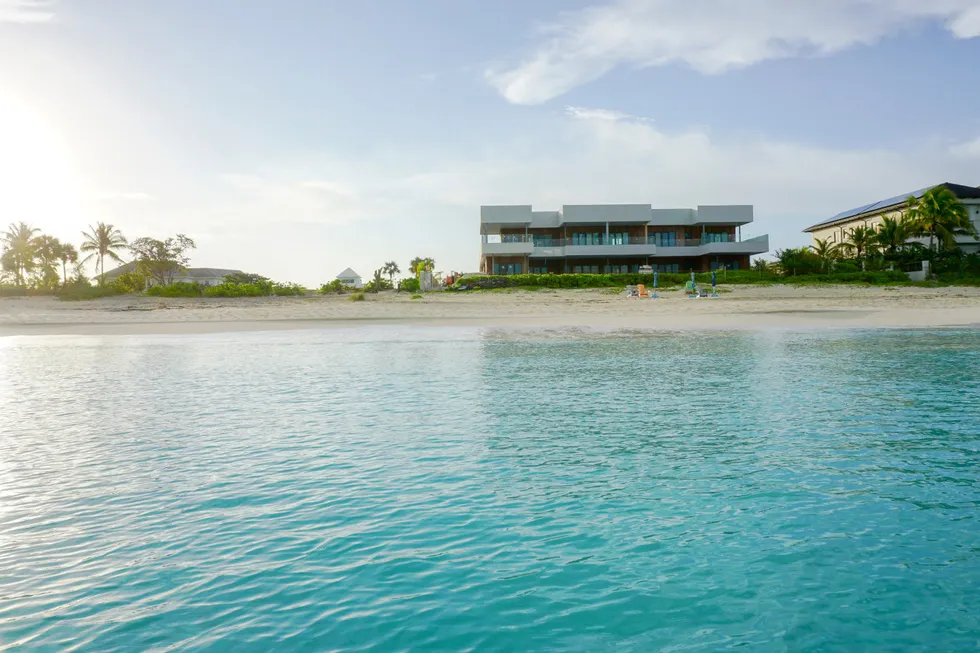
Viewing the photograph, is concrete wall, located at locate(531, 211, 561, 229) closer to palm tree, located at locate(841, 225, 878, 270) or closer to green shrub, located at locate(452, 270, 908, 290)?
green shrub, located at locate(452, 270, 908, 290)

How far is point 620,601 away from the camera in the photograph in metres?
4.71

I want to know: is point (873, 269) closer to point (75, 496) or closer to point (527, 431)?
point (527, 431)

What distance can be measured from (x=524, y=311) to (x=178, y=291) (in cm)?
2502

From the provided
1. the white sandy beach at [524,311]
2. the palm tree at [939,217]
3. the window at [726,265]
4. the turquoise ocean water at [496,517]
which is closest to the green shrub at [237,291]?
the white sandy beach at [524,311]

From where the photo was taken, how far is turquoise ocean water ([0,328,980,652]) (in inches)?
174

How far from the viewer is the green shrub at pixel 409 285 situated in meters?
51.5

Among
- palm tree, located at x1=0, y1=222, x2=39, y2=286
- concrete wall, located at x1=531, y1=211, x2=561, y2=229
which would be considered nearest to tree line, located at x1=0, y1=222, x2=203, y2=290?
palm tree, located at x1=0, y1=222, x2=39, y2=286

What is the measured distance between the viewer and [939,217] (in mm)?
56344

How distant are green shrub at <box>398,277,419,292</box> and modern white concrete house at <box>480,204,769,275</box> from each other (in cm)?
1342

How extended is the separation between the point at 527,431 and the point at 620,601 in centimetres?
514

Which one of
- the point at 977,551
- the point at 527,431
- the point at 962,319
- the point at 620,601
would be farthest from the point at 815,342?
the point at 620,601

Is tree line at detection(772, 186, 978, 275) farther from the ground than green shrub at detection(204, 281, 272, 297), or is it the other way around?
tree line at detection(772, 186, 978, 275)

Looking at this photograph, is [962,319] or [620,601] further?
[962,319]

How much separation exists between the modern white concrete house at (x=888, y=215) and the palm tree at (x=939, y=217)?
3.66m
